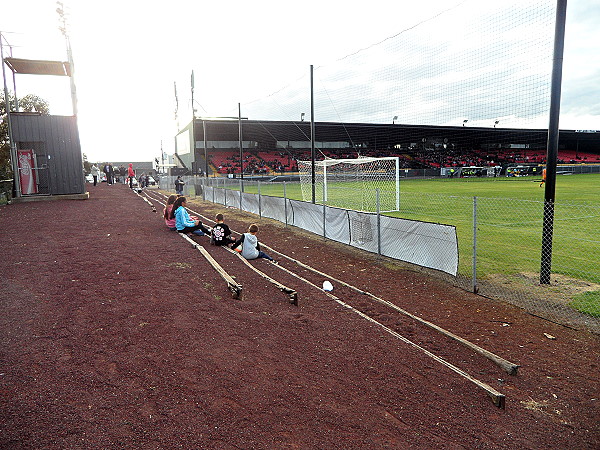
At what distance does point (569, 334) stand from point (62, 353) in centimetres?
706

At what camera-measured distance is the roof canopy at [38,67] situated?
2458 cm

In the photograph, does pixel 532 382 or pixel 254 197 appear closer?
pixel 532 382

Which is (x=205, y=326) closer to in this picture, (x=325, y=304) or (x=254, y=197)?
(x=325, y=304)

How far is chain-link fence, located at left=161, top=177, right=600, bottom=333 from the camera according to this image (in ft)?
25.1

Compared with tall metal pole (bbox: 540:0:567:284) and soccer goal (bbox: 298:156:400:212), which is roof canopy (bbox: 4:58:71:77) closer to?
soccer goal (bbox: 298:156:400:212)

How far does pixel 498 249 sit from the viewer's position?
1171cm

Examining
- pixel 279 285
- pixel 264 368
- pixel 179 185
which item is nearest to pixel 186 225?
pixel 279 285

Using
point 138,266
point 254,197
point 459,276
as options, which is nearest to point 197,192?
point 254,197

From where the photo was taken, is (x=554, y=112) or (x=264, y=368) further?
(x=554, y=112)

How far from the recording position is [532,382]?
16.0ft

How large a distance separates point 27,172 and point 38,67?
23.0 ft

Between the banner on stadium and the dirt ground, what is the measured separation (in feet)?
64.6

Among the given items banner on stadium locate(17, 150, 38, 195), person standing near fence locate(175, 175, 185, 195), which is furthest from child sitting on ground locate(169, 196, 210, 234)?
person standing near fence locate(175, 175, 185, 195)

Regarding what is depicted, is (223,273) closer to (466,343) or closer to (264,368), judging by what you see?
(264,368)
